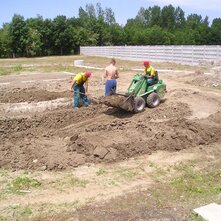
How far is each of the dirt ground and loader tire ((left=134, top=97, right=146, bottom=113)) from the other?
166 millimetres

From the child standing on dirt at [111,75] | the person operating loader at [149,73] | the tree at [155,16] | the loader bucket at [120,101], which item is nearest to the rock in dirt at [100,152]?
the loader bucket at [120,101]

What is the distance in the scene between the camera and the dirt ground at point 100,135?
7020mm

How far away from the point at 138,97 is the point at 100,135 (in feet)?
9.27

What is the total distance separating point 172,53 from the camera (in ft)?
99.9

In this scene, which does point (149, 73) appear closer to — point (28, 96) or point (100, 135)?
point (100, 135)

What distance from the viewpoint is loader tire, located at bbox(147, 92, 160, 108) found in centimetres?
1152

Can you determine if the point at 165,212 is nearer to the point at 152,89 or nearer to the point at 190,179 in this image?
the point at 190,179

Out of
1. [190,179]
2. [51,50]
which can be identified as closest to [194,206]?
[190,179]

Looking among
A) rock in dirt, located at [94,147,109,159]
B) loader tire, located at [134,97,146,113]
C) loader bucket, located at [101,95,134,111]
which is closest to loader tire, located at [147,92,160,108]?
loader tire, located at [134,97,146,113]

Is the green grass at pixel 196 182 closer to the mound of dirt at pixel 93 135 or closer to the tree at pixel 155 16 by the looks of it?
the mound of dirt at pixel 93 135

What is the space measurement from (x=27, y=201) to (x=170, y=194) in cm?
235

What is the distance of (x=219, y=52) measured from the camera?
2533cm

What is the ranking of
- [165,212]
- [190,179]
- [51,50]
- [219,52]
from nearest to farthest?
1. [165,212]
2. [190,179]
3. [219,52]
4. [51,50]

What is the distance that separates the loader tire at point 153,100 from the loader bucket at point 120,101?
1119 millimetres
